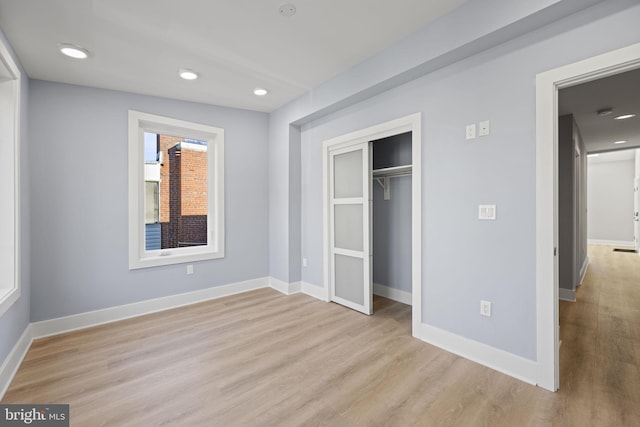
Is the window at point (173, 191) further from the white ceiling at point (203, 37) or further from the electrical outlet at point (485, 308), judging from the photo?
the electrical outlet at point (485, 308)

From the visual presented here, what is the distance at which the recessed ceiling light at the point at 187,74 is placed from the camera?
298cm

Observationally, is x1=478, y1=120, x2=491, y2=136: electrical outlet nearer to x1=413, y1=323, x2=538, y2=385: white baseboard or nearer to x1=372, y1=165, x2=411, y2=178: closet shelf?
x1=372, y1=165, x2=411, y2=178: closet shelf

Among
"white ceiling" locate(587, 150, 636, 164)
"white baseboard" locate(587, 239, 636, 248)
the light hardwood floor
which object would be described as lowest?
the light hardwood floor

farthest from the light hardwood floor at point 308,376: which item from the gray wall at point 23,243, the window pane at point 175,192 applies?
the window pane at point 175,192

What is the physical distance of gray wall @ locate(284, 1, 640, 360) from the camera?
192 cm

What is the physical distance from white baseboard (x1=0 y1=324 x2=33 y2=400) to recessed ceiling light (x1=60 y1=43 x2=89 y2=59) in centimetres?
246

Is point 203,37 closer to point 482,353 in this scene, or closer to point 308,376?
point 308,376

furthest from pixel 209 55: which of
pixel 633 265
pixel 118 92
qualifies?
pixel 633 265

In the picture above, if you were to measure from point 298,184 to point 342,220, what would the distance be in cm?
96

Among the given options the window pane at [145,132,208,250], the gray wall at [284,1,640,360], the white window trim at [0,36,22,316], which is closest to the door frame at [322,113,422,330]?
the gray wall at [284,1,640,360]

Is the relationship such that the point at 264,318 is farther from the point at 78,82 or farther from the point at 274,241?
the point at 78,82

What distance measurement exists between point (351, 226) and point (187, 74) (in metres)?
2.45

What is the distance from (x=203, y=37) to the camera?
2.46 metres

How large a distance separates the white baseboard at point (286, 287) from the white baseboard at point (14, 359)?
265 centimetres
